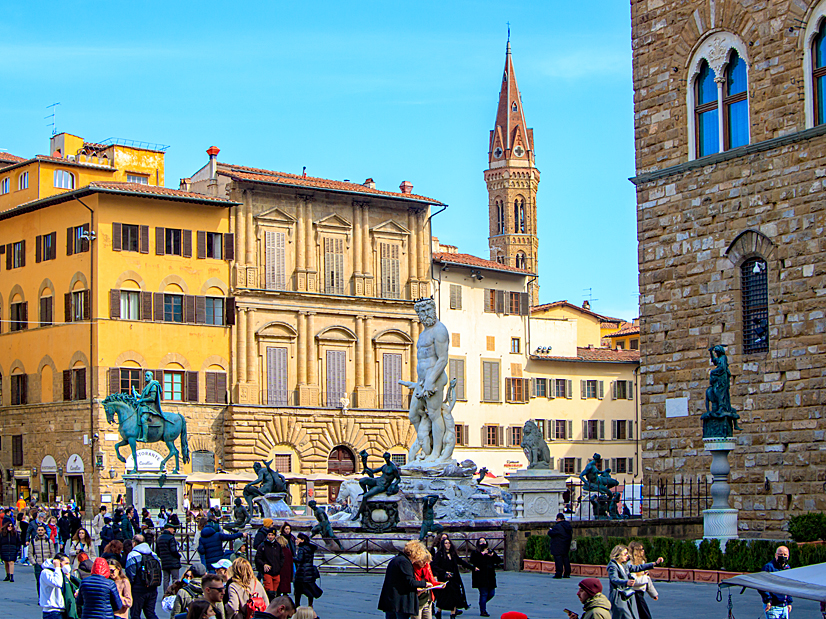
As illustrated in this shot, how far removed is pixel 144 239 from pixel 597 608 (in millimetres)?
39148

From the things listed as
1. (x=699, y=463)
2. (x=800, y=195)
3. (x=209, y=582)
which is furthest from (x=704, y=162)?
(x=209, y=582)

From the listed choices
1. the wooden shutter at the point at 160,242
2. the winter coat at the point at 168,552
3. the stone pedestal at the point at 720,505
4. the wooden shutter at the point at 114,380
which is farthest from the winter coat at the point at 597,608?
the wooden shutter at the point at 160,242

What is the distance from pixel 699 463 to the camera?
22766mm

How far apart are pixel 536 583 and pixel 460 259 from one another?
127ft

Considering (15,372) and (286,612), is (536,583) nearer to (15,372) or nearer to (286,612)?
(286,612)

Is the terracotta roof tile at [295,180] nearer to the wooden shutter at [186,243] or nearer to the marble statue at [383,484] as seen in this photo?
the wooden shutter at [186,243]

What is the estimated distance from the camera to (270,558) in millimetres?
14859

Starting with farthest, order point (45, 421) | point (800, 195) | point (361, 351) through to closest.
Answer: point (361, 351), point (45, 421), point (800, 195)

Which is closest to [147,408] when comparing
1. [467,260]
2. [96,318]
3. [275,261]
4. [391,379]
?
[96,318]

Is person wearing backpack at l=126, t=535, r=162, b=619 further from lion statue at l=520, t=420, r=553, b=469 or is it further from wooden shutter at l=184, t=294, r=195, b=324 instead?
wooden shutter at l=184, t=294, r=195, b=324

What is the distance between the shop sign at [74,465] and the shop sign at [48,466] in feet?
3.11

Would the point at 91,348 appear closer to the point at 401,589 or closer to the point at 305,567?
the point at 305,567

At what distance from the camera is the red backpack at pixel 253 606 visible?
33.5 ft

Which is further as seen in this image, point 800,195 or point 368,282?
point 368,282
